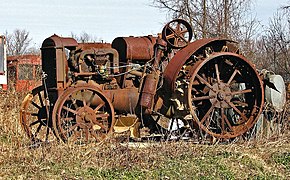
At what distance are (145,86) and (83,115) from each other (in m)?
1.27

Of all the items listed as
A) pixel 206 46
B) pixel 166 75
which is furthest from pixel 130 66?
pixel 206 46

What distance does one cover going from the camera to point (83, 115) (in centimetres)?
904

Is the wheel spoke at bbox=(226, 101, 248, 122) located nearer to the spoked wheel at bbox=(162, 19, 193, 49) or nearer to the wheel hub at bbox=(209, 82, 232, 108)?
the wheel hub at bbox=(209, 82, 232, 108)

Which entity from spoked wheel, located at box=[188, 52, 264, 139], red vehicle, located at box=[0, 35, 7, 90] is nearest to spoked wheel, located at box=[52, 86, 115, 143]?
spoked wheel, located at box=[188, 52, 264, 139]

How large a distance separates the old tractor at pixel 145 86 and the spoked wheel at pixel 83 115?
0.02 m

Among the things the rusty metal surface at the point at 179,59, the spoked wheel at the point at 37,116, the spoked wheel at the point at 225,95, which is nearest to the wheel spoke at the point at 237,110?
the spoked wheel at the point at 225,95

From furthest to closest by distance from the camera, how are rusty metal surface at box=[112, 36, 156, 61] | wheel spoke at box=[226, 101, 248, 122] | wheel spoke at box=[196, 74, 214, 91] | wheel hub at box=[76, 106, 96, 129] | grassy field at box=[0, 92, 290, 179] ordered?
rusty metal surface at box=[112, 36, 156, 61]
wheel spoke at box=[226, 101, 248, 122]
wheel spoke at box=[196, 74, 214, 91]
wheel hub at box=[76, 106, 96, 129]
grassy field at box=[0, 92, 290, 179]

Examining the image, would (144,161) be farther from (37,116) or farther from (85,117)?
(37,116)

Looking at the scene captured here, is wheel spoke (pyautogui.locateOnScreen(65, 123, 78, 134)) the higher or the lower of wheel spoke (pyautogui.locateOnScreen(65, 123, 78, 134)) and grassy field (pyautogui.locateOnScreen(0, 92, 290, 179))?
the higher

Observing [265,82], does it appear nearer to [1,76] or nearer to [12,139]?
[12,139]

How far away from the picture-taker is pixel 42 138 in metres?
10.0

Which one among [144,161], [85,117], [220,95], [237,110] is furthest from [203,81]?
[144,161]

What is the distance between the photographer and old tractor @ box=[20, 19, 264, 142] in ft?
29.8

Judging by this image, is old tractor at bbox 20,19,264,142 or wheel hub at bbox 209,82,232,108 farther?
wheel hub at bbox 209,82,232,108
